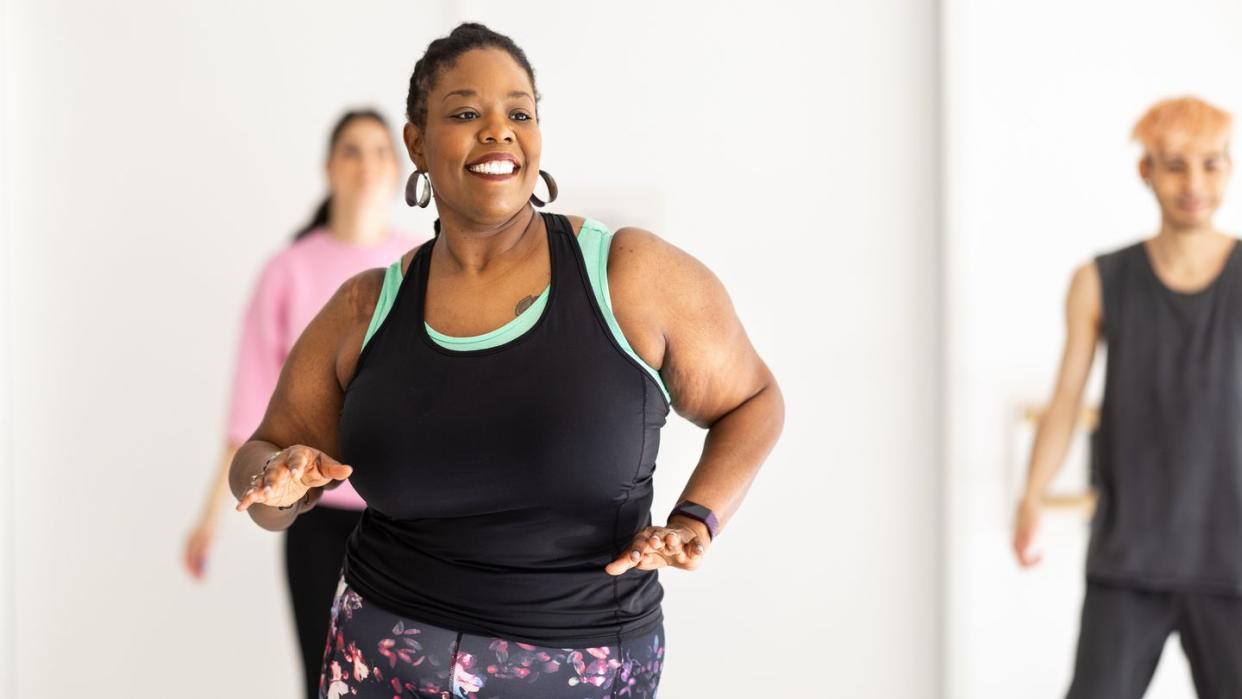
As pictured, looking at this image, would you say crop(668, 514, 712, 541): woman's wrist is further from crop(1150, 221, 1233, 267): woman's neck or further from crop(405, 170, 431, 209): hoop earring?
crop(1150, 221, 1233, 267): woman's neck

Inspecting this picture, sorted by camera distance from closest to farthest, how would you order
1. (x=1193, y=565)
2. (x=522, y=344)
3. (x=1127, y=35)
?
(x=522, y=344), (x=1193, y=565), (x=1127, y=35)

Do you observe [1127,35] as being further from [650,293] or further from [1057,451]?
[650,293]

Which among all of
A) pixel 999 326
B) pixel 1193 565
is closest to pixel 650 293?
pixel 1193 565

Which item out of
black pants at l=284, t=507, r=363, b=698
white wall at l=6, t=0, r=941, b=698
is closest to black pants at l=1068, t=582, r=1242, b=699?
white wall at l=6, t=0, r=941, b=698

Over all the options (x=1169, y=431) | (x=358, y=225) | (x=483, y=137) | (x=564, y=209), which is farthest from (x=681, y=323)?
(x=564, y=209)

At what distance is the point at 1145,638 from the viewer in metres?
2.75

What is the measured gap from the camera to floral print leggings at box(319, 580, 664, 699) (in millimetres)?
1682

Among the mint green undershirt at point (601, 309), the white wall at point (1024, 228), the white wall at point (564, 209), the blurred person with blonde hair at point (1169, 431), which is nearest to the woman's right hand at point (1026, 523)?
the blurred person with blonde hair at point (1169, 431)

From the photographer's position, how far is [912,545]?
3814 mm

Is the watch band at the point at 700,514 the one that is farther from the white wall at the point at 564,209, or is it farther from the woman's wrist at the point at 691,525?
the white wall at the point at 564,209

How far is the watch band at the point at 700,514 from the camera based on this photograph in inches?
66.3

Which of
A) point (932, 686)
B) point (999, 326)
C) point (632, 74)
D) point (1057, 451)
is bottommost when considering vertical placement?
point (932, 686)

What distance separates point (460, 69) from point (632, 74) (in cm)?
221

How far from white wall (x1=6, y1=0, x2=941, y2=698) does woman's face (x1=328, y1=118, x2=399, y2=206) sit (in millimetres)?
534
